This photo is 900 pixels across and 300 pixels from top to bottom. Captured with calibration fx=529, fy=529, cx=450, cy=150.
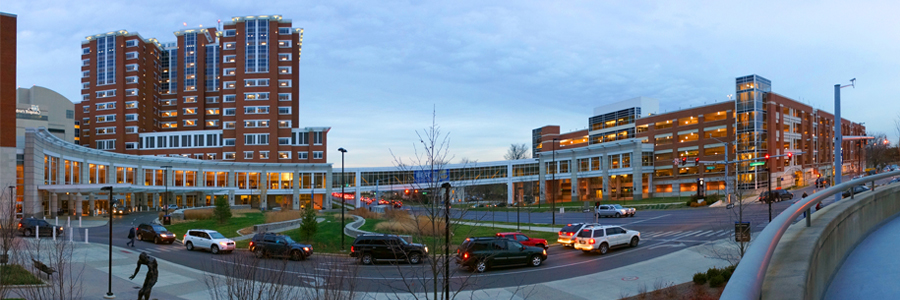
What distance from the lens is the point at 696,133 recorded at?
87188 millimetres

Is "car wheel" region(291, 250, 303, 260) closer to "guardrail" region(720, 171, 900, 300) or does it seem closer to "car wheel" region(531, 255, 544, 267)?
"car wheel" region(531, 255, 544, 267)

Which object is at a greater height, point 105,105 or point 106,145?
point 105,105

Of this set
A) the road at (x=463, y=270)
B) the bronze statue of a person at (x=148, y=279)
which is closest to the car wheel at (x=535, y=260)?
the road at (x=463, y=270)

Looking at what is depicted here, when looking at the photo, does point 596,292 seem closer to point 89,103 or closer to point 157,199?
point 157,199

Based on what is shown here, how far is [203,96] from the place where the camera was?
415 feet

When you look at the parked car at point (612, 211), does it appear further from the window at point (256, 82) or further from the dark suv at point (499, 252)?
the window at point (256, 82)

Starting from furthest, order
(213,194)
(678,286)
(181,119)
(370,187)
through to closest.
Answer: (181,119) → (370,187) → (213,194) → (678,286)

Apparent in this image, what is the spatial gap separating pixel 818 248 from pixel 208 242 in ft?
102

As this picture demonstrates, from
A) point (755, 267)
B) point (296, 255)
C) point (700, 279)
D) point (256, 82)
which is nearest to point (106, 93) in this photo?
point (256, 82)

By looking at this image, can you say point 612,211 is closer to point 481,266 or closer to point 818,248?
point 481,266

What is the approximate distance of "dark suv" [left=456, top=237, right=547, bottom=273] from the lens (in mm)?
21844

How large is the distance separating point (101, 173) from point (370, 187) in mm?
42600

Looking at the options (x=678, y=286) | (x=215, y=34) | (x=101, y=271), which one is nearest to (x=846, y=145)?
(x=678, y=286)

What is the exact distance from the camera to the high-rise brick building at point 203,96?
100812 millimetres
